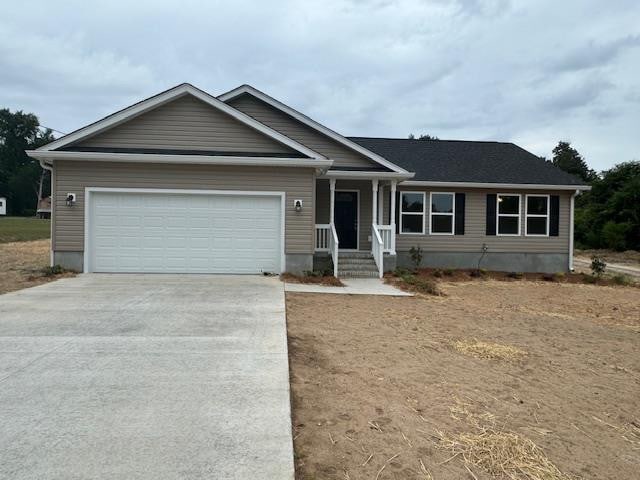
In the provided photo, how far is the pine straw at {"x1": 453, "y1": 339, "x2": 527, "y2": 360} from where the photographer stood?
18.6ft

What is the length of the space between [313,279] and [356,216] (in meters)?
4.37

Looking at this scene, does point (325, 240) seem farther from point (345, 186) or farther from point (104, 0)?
point (104, 0)

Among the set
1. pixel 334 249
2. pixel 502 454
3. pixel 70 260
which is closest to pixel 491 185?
pixel 334 249

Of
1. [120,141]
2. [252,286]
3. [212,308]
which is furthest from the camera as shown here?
[120,141]

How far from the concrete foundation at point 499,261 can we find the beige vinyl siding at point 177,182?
4710 mm

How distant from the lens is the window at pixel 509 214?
15922mm

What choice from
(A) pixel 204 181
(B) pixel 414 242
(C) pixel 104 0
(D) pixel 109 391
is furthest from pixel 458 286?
(C) pixel 104 0

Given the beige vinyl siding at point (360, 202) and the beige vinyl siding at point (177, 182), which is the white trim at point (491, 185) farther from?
the beige vinyl siding at point (177, 182)

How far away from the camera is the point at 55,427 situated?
130 inches

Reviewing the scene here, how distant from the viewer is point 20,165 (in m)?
89.4

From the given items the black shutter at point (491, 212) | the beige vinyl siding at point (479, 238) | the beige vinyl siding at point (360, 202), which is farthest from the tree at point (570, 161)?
the beige vinyl siding at point (360, 202)

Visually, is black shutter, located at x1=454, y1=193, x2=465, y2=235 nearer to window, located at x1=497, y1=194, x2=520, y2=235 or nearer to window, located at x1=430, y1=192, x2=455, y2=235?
window, located at x1=430, y1=192, x2=455, y2=235

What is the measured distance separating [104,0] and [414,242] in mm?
11467

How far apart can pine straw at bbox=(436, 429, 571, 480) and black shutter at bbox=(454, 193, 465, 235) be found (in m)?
12.7
